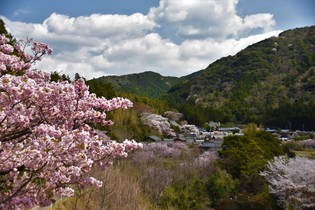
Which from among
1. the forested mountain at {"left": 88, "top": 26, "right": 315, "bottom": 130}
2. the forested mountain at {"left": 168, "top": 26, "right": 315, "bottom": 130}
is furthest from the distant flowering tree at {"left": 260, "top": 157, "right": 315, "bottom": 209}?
the forested mountain at {"left": 88, "top": 26, "right": 315, "bottom": 130}

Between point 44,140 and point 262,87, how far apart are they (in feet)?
420

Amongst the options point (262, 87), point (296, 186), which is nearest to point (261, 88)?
point (262, 87)

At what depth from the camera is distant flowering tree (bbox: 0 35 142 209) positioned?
3.27 meters

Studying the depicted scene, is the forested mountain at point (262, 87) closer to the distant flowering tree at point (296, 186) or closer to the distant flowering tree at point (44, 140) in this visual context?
the distant flowering tree at point (296, 186)

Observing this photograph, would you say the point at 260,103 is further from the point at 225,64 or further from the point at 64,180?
the point at 64,180

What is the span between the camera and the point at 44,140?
127 inches

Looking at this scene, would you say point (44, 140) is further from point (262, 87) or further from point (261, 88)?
point (262, 87)

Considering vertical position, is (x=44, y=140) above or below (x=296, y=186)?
above

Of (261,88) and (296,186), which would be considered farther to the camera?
(261,88)

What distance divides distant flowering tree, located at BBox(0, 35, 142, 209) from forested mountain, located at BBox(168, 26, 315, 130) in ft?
264

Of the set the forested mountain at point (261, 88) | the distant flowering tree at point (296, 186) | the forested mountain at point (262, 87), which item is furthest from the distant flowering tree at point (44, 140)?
the forested mountain at point (262, 87)

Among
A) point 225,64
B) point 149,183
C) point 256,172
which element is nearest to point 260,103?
point 225,64

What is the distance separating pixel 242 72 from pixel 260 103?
1395 inches

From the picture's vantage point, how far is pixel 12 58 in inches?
201
